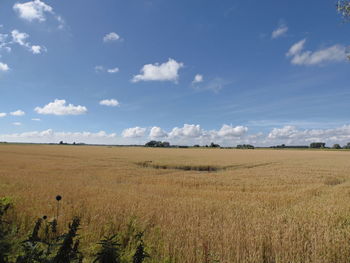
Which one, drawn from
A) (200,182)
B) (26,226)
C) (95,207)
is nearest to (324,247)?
(95,207)

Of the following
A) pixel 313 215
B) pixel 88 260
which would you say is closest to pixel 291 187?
pixel 313 215

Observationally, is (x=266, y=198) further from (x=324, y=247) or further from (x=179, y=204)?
(x=324, y=247)

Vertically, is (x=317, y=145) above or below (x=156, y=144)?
above

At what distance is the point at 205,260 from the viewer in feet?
14.1

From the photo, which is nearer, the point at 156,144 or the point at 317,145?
the point at 317,145

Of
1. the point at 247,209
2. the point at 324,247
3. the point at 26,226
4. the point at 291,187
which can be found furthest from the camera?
the point at 291,187

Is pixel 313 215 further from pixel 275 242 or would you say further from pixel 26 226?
pixel 26 226

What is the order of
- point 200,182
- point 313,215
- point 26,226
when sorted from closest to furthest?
1. point 26,226
2. point 313,215
3. point 200,182

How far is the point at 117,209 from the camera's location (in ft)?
23.9

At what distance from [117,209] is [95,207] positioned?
87 centimetres

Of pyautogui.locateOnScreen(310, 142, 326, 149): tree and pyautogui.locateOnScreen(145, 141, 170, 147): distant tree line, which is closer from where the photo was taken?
pyautogui.locateOnScreen(310, 142, 326, 149): tree

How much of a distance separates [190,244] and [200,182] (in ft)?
35.3

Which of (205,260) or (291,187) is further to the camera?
(291,187)

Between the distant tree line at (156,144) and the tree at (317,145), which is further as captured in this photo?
the distant tree line at (156,144)
